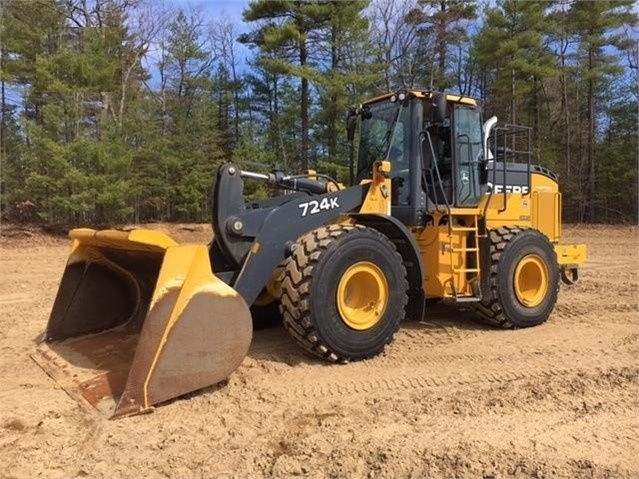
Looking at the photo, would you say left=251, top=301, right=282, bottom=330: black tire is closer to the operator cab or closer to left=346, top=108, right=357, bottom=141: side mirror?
the operator cab

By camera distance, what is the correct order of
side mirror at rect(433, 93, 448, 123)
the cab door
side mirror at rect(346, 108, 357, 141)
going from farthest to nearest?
side mirror at rect(346, 108, 357, 141)
the cab door
side mirror at rect(433, 93, 448, 123)

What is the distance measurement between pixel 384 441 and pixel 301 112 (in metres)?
20.9

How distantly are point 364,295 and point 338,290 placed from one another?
1.32 ft

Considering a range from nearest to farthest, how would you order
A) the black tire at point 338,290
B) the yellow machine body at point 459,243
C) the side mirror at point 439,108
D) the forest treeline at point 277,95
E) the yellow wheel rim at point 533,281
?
the black tire at point 338,290 < the side mirror at point 439,108 < the yellow machine body at point 459,243 < the yellow wheel rim at point 533,281 < the forest treeline at point 277,95

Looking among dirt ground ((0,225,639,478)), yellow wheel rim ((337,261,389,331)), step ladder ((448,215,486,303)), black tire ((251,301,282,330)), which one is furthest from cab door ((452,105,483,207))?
black tire ((251,301,282,330))

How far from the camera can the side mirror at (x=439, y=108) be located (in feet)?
17.8

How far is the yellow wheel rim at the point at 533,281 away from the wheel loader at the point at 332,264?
0.02 m

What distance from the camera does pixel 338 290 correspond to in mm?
4594

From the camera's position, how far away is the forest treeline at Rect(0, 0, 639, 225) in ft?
61.5

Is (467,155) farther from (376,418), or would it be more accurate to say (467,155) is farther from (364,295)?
(376,418)

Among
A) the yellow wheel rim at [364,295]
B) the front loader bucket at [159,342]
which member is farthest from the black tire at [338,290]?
the front loader bucket at [159,342]

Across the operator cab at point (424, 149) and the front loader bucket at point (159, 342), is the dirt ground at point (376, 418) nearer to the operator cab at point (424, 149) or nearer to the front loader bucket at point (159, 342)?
the front loader bucket at point (159, 342)

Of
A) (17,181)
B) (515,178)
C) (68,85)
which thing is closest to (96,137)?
(68,85)

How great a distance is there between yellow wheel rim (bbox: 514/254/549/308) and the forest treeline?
11.7 metres
